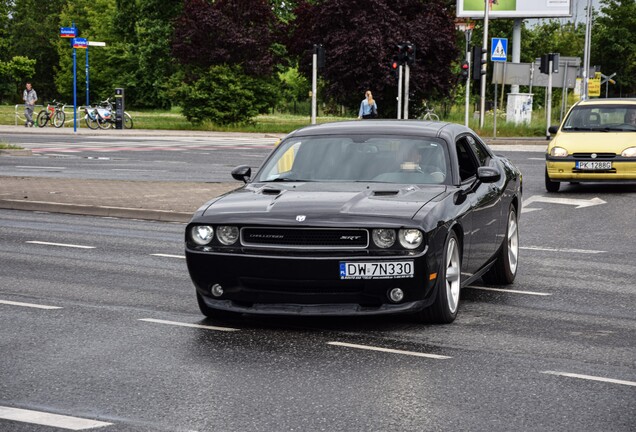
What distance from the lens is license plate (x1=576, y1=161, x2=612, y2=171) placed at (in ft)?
66.3

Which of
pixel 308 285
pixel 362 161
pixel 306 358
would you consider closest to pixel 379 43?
pixel 362 161

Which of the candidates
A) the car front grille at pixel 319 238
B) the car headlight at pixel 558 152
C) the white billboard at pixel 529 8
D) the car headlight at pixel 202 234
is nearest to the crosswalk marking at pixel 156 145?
the car headlight at pixel 558 152

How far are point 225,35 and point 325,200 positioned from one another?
43.3m

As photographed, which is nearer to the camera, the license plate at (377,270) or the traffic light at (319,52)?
the license plate at (377,270)

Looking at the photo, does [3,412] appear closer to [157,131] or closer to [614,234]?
[614,234]

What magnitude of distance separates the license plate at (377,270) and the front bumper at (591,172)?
43.6ft

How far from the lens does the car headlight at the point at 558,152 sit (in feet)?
66.7

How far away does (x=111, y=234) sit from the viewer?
1389cm

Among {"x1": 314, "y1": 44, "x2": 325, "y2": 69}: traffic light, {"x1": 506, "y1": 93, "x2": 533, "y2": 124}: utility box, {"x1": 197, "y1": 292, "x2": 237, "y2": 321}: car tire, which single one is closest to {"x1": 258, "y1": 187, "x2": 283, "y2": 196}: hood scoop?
{"x1": 197, "y1": 292, "x2": 237, "y2": 321}: car tire

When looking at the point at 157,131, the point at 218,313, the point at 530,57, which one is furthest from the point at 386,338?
the point at 530,57

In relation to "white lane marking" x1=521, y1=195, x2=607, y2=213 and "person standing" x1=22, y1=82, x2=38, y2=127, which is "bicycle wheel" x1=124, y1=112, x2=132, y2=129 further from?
"white lane marking" x1=521, y1=195, x2=607, y2=213

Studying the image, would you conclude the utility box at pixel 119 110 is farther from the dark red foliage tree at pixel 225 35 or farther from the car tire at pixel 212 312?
the car tire at pixel 212 312

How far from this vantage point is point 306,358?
7035mm

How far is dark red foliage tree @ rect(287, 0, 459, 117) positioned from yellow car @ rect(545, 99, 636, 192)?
1199 inches
